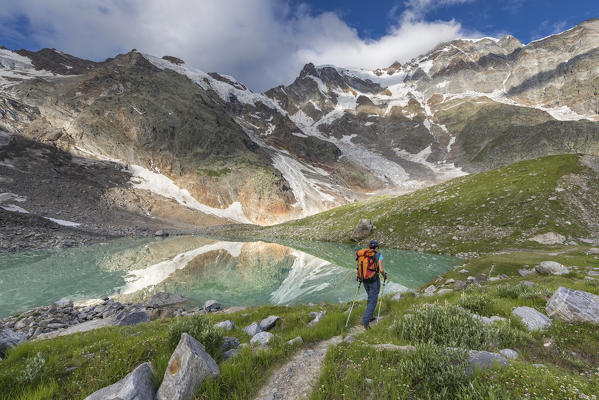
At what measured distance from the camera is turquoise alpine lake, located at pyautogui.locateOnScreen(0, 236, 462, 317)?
77.4 feet

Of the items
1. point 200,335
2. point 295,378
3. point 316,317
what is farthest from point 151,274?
point 295,378

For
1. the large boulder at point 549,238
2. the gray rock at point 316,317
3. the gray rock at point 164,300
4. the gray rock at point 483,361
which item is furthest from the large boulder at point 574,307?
the large boulder at point 549,238

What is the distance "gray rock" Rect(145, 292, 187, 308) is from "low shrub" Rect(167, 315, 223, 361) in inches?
674

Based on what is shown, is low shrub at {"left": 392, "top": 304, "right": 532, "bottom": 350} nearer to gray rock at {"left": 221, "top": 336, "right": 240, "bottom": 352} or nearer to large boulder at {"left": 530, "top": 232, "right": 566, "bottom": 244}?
gray rock at {"left": 221, "top": 336, "right": 240, "bottom": 352}

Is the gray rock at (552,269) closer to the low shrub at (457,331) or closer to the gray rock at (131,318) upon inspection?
Answer: the low shrub at (457,331)

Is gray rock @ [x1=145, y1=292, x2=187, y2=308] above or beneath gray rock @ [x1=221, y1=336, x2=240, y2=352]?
beneath

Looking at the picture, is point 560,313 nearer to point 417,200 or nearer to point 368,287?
point 368,287

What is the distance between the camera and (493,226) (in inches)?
1645

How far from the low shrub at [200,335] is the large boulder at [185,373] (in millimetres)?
1388

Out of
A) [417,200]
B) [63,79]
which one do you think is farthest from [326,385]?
[63,79]

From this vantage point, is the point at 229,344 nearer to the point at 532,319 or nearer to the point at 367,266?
the point at 367,266

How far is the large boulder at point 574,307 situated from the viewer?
7129mm

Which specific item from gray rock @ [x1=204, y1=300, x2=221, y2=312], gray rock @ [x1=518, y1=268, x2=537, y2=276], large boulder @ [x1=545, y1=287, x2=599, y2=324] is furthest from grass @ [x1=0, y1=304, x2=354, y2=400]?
gray rock @ [x1=518, y1=268, x2=537, y2=276]

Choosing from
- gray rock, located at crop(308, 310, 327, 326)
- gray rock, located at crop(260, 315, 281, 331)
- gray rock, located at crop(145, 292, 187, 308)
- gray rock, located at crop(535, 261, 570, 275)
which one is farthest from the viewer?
gray rock, located at crop(145, 292, 187, 308)
